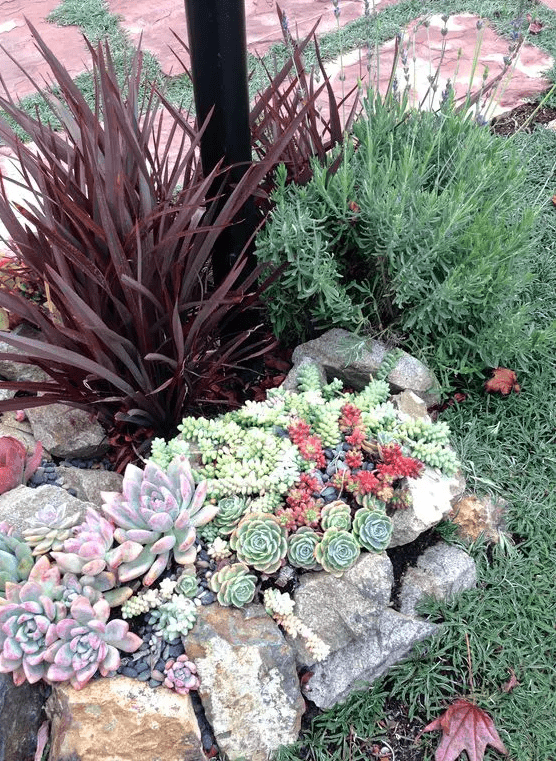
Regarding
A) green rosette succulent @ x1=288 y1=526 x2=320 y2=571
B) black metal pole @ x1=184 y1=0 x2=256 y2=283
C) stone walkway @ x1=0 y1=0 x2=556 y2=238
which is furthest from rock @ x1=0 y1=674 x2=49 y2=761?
stone walkway @ x1=0 y1=0 x2=556 y2=238

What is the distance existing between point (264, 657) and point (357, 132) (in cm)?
187

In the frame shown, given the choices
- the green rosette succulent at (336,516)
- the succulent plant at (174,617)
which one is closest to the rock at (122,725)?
the succulent plant at (174,617)

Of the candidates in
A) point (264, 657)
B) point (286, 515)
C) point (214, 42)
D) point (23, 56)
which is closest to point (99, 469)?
point (286, 515)

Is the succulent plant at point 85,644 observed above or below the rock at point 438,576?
above

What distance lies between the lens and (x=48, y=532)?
1.96 m

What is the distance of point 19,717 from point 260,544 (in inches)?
30.2

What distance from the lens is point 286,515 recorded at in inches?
80.6

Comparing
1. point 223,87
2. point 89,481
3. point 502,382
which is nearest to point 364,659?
point 89,481

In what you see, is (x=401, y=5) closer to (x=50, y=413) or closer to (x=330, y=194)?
(x=330, y=194)

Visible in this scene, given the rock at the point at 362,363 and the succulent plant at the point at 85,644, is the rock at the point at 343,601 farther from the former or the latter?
the rock at the point at 362,363

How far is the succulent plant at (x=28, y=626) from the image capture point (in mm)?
1750

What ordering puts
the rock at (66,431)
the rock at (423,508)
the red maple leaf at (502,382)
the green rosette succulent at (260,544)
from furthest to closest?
1. the red maple leaf at (502,382)
2. the rock at (66,431)
3. the rock at (423,508)
4. the green rosette succulent at (260,544)

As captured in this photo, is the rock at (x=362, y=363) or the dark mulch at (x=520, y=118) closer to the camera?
the rock at (x=362, y=363)

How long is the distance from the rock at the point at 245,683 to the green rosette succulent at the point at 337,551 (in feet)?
0.75
